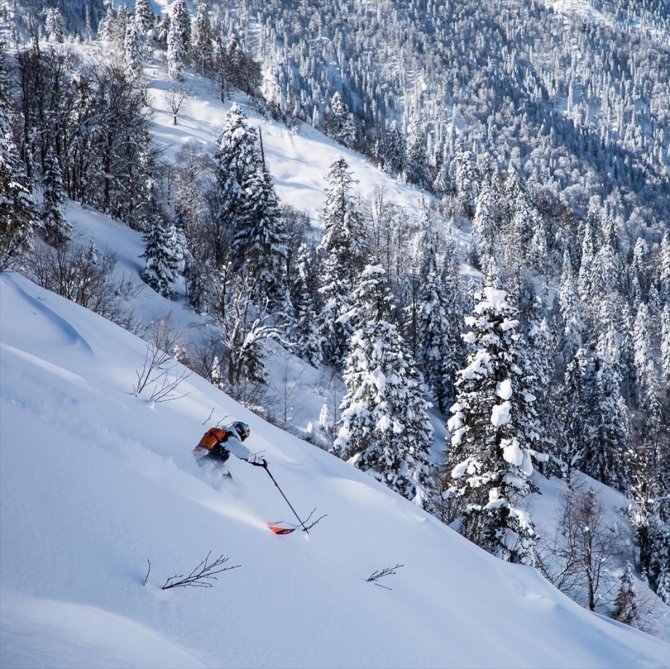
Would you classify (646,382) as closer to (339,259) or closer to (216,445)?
(339,259)

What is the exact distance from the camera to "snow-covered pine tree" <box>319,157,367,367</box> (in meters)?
35.8

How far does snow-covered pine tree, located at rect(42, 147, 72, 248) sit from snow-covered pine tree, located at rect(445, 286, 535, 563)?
2051 cm

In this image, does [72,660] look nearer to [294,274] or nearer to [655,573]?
[655,573]

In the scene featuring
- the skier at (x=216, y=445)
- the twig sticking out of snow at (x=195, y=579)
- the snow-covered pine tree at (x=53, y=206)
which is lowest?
the snow-covered pine tree at (x=53, y=206)

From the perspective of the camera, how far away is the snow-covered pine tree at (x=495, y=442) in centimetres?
1438

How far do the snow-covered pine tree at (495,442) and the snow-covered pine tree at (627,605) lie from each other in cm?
805

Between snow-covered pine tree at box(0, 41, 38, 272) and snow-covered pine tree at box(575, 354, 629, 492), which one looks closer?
snow-covered pine tree at box(0, 41, 38, 272)

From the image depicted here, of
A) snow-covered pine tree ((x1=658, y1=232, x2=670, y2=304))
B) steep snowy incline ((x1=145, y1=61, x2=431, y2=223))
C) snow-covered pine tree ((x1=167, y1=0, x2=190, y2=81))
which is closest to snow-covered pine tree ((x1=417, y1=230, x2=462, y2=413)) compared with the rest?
steep snowy incline ((x1=145, y1=61, x2=431, y2=223))

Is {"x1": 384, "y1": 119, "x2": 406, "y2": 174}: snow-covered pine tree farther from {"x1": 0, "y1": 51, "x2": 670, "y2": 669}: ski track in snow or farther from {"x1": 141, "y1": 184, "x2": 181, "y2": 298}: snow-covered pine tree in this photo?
{"x1": 0, "y1": 51, "x2": 670, "y2": 669}: ski track in snow

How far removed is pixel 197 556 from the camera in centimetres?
383

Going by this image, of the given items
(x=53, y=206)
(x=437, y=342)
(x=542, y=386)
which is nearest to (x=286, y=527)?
(x=53, y=206)

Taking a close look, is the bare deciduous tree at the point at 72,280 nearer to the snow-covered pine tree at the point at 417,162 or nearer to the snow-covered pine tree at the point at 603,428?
the snow-covered pine tree at the point at 603,428

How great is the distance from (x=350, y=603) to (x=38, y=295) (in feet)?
27.0

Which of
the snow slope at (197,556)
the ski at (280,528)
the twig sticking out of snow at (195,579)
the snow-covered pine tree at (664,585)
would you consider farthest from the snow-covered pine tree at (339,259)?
the twig sticking out of snow at (195,579)
